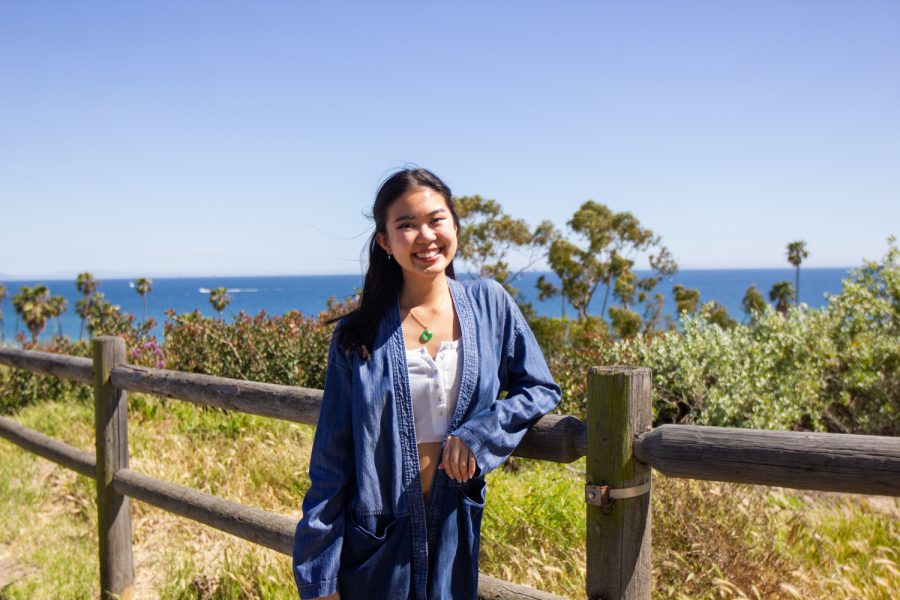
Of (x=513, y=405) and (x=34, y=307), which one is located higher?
(x=513, y=405)

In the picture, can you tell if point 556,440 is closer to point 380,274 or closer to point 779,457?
point 779,457

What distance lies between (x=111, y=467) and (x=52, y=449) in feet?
3.49

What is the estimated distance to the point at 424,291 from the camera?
242cm

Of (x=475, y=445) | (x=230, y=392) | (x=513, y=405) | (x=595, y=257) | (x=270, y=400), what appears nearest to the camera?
(x=475, y=445)

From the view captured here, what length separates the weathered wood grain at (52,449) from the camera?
4.52 meters

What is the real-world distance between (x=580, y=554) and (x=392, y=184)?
7.69 feet

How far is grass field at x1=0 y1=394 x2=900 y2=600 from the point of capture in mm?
3445

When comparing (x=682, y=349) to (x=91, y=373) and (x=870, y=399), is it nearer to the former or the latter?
(x=870, y=399)

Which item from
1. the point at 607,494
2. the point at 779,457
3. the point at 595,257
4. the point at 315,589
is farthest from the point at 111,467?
the point at 595,257

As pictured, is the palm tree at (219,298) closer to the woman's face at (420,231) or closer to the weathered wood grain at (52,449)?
the weathered wood grain at (52,449)

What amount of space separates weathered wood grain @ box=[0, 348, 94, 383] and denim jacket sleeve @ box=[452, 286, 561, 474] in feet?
10.4

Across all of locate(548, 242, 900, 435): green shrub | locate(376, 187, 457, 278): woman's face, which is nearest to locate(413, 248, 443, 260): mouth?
locate(376, 187, 457, 278): woman's face

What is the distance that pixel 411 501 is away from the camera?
2.20 metres

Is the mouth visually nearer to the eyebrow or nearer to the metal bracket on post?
the eyebrow
